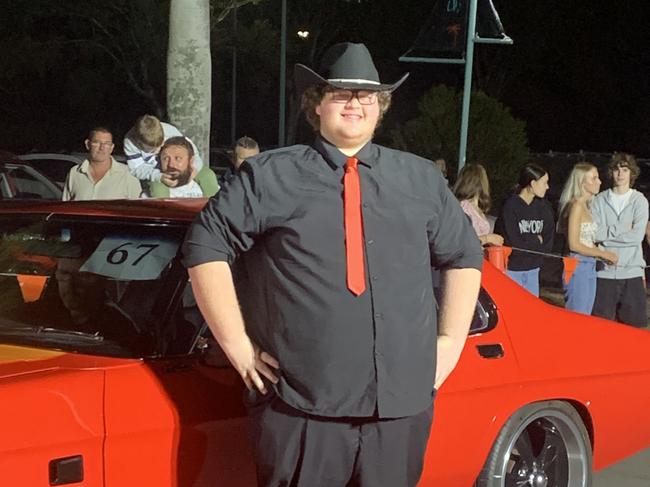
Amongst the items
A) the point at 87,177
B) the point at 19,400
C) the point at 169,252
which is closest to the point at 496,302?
the point at 169,252

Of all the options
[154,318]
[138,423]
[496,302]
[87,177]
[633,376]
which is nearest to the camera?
[138,423]

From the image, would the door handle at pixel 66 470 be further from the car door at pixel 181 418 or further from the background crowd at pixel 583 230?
the background crowd at pixel 583 230

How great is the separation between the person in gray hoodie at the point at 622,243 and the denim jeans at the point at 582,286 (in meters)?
0.13

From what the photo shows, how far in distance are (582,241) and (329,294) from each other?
5146 mm

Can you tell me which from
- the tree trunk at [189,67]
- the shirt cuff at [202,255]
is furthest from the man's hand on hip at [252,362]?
the tree trunk at [189,67]

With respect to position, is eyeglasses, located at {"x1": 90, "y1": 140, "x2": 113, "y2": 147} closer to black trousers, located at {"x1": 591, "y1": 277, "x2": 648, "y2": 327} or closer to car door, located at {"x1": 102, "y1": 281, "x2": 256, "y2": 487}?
black trousers, located at {"x1": 591, "y1": 277, "x2": 648, "y2": 327}

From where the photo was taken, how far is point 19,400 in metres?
2.51

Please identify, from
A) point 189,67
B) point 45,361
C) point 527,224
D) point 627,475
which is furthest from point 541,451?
point 189,67

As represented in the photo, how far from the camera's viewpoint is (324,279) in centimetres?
261

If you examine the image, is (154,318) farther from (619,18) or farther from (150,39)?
(619,18)

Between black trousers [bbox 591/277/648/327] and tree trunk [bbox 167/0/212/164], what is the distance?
4.26 metres

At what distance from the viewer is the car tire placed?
377cm

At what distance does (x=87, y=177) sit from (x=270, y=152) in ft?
16.4

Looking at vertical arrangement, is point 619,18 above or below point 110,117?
above
